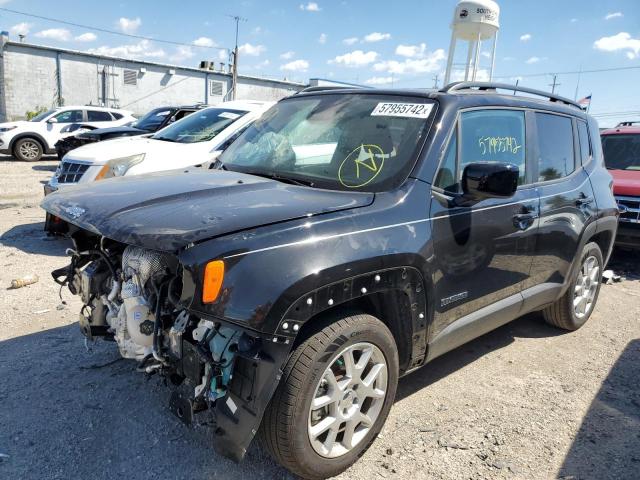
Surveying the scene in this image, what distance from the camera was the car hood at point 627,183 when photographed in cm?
657

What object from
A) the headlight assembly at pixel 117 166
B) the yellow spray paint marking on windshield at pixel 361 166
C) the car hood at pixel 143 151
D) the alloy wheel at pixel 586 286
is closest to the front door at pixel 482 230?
the yellow spray paint marking on windshield at pixel 361 166

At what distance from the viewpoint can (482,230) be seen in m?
3.16

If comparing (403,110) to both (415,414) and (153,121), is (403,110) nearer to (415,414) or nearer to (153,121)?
(415,414)

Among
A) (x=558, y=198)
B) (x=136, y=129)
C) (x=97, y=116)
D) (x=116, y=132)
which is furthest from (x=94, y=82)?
(x=558, y=198)

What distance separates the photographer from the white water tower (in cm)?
1631

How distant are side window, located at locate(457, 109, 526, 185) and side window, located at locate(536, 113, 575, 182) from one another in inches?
10.7

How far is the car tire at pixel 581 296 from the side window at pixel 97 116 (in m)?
14.9

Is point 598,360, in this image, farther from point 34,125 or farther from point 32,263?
point 34,125

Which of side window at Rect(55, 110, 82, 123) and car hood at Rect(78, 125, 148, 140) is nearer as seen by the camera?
car hood at Rect(78, 125, 148, 140)

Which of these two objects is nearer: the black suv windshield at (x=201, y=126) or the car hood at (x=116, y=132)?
the black suv windshield at (x=201, y=126)

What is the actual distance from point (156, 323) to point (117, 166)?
4335 mm

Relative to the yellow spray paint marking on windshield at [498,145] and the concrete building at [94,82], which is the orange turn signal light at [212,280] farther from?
the concrete building at [94,82]

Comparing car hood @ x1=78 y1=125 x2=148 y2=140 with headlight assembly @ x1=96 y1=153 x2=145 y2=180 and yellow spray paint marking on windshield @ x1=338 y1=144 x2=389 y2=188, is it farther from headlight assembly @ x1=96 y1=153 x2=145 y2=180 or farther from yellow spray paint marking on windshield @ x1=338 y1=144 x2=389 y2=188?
yellow spray paint marking on windshield @ x1=338 y1=144 x2=389 y2=188

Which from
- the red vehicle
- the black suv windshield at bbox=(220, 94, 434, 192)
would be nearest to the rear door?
the black suv windshield at bbox=(220, 94, 434, 192)
